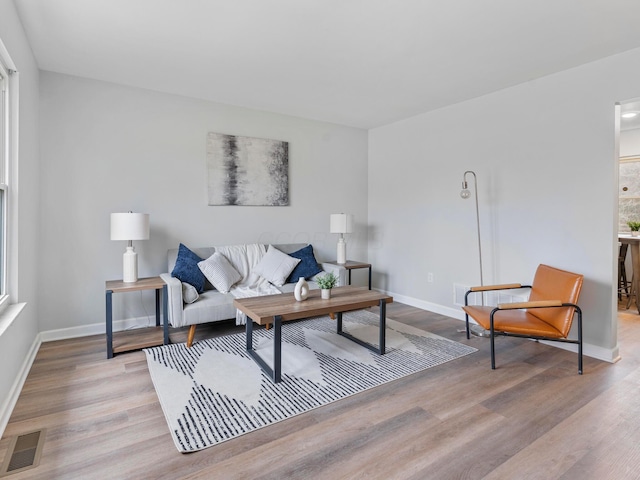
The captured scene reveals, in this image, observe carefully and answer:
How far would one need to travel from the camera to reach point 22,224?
8.70 ft

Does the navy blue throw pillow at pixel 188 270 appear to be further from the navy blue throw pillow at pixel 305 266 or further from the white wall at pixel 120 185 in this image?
the navy blue throw pillow at pixel 305 266

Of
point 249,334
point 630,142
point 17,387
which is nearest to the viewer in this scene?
point 17,387

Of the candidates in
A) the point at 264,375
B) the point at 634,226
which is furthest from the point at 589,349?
the point at 634,226

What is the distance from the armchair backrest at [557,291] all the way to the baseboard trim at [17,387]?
3645 mm

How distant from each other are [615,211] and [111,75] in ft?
14.9

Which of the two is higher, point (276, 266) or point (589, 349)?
point (276, 266)

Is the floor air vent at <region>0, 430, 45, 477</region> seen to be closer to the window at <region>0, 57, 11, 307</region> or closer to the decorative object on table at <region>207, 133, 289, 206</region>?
the window at <region>0, 57, 11, 307</region>

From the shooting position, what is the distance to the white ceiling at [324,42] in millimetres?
2312

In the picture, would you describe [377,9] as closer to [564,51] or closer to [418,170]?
[564,51]

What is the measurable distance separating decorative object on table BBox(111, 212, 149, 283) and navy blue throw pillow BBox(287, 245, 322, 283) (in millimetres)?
1586

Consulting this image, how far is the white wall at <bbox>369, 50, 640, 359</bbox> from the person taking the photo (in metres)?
3.01

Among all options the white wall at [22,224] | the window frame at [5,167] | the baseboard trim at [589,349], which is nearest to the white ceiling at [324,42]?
the white wall at [22,224]

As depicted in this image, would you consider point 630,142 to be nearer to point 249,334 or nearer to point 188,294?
point 249,334

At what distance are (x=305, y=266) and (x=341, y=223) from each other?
79 cm
